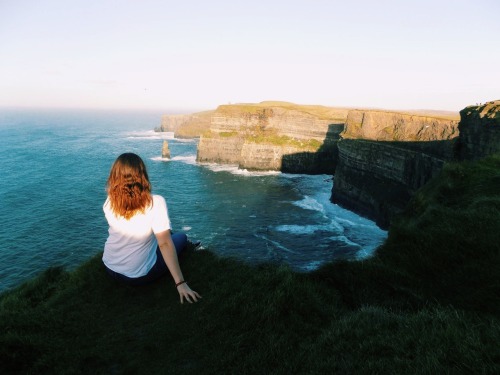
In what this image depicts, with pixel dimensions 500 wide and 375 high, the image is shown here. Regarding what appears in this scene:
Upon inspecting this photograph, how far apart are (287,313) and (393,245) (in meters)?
5.50

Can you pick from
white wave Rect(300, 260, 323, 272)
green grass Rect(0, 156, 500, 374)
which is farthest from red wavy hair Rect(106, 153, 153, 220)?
white wave Rect(300, 260, 323, 272)

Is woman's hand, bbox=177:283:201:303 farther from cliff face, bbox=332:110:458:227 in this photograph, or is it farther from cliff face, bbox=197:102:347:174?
cliff face, bbox=197:102:347:174

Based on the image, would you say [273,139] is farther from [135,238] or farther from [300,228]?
[135,238]

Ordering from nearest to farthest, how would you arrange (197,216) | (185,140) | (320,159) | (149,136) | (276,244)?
(276,244), (197,216), (320,159), (185,140), (149,136)

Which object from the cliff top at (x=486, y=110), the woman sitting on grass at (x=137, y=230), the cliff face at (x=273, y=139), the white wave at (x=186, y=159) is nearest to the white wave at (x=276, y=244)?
the cliff top at (x=486, y=110)

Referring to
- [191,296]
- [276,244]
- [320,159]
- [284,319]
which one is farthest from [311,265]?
[320,159]

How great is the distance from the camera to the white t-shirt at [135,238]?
20.9 ft

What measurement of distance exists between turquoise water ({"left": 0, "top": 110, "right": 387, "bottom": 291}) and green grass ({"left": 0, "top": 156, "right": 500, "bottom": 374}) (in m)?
19.1

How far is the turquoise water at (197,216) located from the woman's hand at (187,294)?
69.1ft

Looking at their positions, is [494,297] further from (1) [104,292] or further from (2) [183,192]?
(2) [183,192]

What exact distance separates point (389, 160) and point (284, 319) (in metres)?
40.4

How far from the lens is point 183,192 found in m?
54.7

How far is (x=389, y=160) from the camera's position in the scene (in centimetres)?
4197

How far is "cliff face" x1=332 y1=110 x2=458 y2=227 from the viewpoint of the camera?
37938mm
